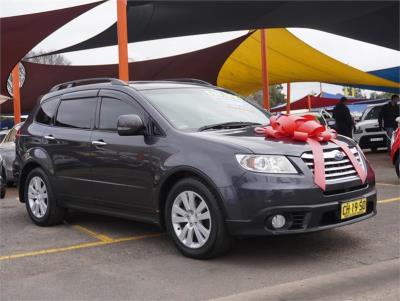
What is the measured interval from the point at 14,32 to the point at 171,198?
29.7 feet

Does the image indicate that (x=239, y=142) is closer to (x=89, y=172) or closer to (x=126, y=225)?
(x=89, y=172)

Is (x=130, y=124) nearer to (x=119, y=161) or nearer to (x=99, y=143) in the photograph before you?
(x=119, y=161)

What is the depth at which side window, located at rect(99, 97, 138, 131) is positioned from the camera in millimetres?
6035

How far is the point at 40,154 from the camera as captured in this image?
23.0ft

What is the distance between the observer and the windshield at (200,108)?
569cm

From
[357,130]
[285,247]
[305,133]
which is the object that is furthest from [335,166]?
[357,130]

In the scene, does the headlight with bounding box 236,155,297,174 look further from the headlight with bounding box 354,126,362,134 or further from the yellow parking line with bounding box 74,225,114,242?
the headlight with bounding box 354,126,362,134

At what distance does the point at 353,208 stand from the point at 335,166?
16.9 inches

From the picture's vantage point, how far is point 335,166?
5.08 meters

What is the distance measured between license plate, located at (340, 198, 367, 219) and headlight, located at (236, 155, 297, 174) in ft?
2.05

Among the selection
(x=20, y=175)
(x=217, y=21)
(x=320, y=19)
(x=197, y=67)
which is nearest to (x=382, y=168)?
(x=320, y=19)

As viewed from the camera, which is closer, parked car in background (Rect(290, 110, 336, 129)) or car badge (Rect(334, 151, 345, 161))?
car badge (Rect(334, 151, 345, 161))

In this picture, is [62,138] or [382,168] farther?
[382,168]

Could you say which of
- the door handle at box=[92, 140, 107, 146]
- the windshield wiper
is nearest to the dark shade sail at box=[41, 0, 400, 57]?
the door handle at box=[92, 140, 107, 146]
